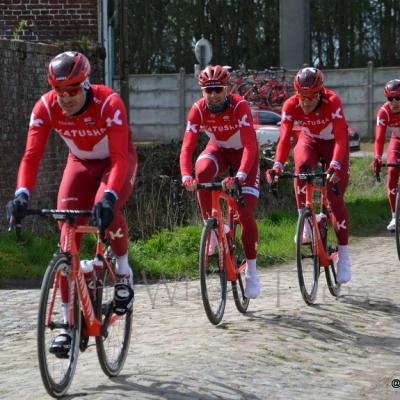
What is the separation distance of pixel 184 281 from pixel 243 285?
2235mm

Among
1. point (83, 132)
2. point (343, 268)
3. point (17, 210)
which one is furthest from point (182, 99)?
point (17, 210)

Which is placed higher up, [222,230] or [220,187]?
[220,187]

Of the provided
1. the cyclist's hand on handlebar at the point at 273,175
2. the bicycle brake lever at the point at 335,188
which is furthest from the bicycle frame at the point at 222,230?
the bicycle brake lever at the point at 335,188

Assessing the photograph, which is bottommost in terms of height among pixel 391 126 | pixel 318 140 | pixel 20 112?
pixel 318 140

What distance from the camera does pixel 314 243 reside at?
9.99 meters

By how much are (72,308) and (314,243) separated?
13.2ft

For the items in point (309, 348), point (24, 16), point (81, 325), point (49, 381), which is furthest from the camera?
point (24, 16)

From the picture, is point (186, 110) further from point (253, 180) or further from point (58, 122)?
point (58, 122)

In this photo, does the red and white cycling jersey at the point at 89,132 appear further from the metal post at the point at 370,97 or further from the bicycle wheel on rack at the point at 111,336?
the metal post at the point at 370,97

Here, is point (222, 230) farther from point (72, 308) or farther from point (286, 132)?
point (72, 308)

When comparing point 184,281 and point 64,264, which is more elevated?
point 64,264

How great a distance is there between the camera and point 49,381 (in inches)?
242

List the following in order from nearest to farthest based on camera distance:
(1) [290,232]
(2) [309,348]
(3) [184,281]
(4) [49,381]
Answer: (4) [49,381], (2) [309,348], (3) [184,281], (1) [290,232]

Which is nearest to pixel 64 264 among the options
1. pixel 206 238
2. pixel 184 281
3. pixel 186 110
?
pixel 206 238
